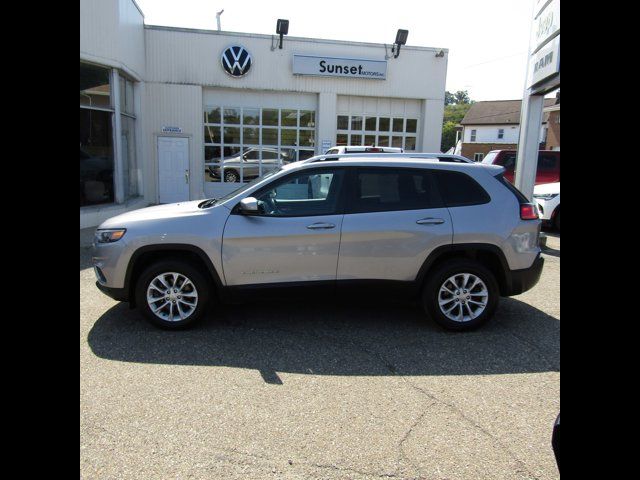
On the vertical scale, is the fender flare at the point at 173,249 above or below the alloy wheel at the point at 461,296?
above

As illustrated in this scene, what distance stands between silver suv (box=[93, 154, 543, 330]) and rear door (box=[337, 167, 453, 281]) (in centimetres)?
1

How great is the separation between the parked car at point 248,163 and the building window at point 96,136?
15.8 feet

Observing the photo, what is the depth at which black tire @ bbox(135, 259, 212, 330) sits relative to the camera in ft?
15.2

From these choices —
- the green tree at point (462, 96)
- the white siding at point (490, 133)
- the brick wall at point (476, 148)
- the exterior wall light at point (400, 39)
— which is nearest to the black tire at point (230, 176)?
the exterior wall light at point (400, 39)

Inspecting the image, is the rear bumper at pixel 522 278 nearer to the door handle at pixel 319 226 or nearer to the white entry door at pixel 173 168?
the door handle at pixel 319 226

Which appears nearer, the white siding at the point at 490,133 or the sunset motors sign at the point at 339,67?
the sunset motors sign at the point at 339,67

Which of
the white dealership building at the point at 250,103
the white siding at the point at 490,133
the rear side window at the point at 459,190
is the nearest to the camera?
the rear side window at the point at 459,190

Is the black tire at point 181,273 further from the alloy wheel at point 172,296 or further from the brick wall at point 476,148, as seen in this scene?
the brick wall at point 476,148

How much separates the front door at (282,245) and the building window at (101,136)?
7269 mm

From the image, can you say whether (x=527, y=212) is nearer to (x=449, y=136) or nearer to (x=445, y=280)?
(x=445, y=280)

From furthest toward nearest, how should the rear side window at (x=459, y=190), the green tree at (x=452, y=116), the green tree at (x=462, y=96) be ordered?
the green tree at (x=462, y=96) < the green tree at (x=452, y=116) < the rear side window at (x=459, y=190)

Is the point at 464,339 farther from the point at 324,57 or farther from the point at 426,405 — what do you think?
the point at 324,57

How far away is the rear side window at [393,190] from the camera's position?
4.80m

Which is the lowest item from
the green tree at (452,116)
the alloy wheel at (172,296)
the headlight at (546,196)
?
the alloy wheel at (172,296)
